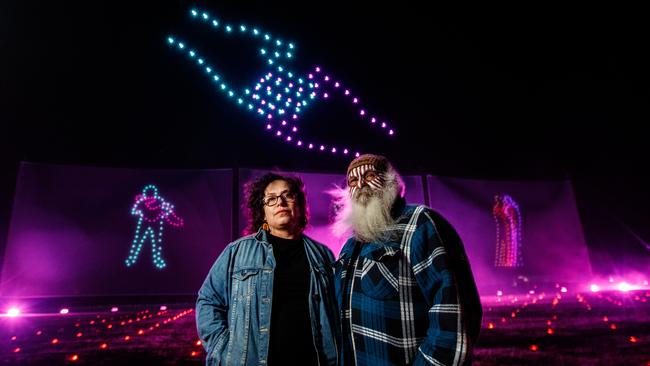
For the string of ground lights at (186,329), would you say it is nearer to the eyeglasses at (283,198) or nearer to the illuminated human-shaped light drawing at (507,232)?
the illuminated human-shaped light drawing at (507,232)

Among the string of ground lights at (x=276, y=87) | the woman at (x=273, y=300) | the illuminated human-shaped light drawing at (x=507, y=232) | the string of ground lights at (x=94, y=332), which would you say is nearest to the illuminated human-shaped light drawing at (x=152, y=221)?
the string of ground lights at (x=94, y=332)

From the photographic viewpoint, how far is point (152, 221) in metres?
4.64

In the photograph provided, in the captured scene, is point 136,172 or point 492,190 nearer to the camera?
point 136,172

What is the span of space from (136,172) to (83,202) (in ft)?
2.33

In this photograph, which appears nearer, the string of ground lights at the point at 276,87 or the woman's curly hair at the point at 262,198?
the woman's curly hair at the point at 262,198

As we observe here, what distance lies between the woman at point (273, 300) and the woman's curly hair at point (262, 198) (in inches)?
2.4

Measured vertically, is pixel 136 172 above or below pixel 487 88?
below

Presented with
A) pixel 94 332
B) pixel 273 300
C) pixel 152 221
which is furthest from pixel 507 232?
pixel 94 332

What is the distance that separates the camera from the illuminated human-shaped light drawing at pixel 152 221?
179 inches

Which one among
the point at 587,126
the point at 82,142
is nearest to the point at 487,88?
the point at 587,126

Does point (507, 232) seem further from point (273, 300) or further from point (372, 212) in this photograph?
point (273, 300)

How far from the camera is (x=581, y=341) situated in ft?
11.2

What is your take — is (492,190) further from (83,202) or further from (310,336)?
(83,202)

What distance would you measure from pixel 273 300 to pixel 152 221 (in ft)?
11.4
